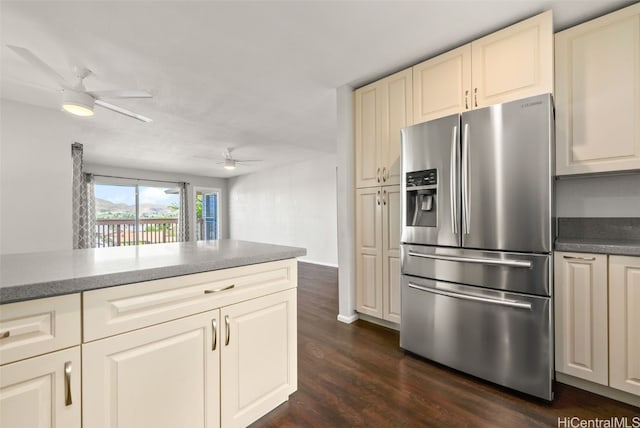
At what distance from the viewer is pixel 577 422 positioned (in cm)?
146

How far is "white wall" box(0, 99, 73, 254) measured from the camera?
10.2ft

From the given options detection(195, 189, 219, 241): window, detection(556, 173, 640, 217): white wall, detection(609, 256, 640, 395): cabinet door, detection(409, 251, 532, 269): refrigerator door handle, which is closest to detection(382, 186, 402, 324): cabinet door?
detection(409, 251, 532, 269): refrigerator door handle

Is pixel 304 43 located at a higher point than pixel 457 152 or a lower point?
higher

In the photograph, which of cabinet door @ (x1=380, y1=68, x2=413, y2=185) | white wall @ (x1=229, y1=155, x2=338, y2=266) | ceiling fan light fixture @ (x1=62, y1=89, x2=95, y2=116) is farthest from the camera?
white wall @ (x1=229, y1=155, x2=338, y2=266)

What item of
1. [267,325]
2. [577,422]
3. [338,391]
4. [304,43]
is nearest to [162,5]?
[304,43]

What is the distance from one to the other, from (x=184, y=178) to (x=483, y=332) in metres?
8.49

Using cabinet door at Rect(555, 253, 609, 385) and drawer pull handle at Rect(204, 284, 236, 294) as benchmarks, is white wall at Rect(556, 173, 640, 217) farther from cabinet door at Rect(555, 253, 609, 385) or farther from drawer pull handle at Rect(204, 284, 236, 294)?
drawer pull handle at Rect(204, 284, 236, 294)

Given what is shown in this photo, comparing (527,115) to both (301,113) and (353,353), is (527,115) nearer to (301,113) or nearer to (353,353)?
(353,353)

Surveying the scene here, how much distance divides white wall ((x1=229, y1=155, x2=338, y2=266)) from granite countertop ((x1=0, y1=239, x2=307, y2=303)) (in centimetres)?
464

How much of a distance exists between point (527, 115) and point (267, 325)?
193cm

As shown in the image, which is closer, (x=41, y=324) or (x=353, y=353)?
(x=41, y=324)

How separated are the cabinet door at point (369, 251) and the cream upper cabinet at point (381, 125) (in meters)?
0.16

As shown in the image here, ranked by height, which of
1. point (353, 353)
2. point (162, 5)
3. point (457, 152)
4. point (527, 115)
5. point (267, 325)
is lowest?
point (353, 353)

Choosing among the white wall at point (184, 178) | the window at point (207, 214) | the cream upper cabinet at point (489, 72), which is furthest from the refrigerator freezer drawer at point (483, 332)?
the window at point (207, 214)
